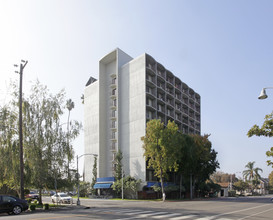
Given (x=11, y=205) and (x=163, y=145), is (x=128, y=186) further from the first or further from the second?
(x=11, y=205)

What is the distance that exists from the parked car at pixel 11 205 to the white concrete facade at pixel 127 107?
106 feet

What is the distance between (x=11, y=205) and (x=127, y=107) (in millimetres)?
38815

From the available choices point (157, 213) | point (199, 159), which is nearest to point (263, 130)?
point (157, 213)

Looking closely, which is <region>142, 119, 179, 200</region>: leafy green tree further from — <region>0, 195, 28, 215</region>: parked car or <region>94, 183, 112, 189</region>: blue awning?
<region>0, 195, 28, 215</region>: parked car

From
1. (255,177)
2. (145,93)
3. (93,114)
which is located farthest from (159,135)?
(255,177)

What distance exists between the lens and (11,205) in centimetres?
2180

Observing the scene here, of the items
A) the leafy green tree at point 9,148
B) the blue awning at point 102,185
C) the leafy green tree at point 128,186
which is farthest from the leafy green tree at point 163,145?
the leafy green tree at point 9,148

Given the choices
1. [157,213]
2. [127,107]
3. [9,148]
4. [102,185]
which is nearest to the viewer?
[157,213]

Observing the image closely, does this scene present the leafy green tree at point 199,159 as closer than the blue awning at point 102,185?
Yes

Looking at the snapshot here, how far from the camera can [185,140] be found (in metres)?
51.0

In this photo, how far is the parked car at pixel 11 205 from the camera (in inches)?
839

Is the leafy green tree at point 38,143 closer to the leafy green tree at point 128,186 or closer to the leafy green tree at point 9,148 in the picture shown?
the leafy green tree at point 9,148

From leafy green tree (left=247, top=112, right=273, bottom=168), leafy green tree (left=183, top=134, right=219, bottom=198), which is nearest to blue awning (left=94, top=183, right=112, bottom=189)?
leafy green tree (left=183, top=134, right=219, bottom=198)

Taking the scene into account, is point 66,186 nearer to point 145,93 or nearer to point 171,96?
point 145,93
